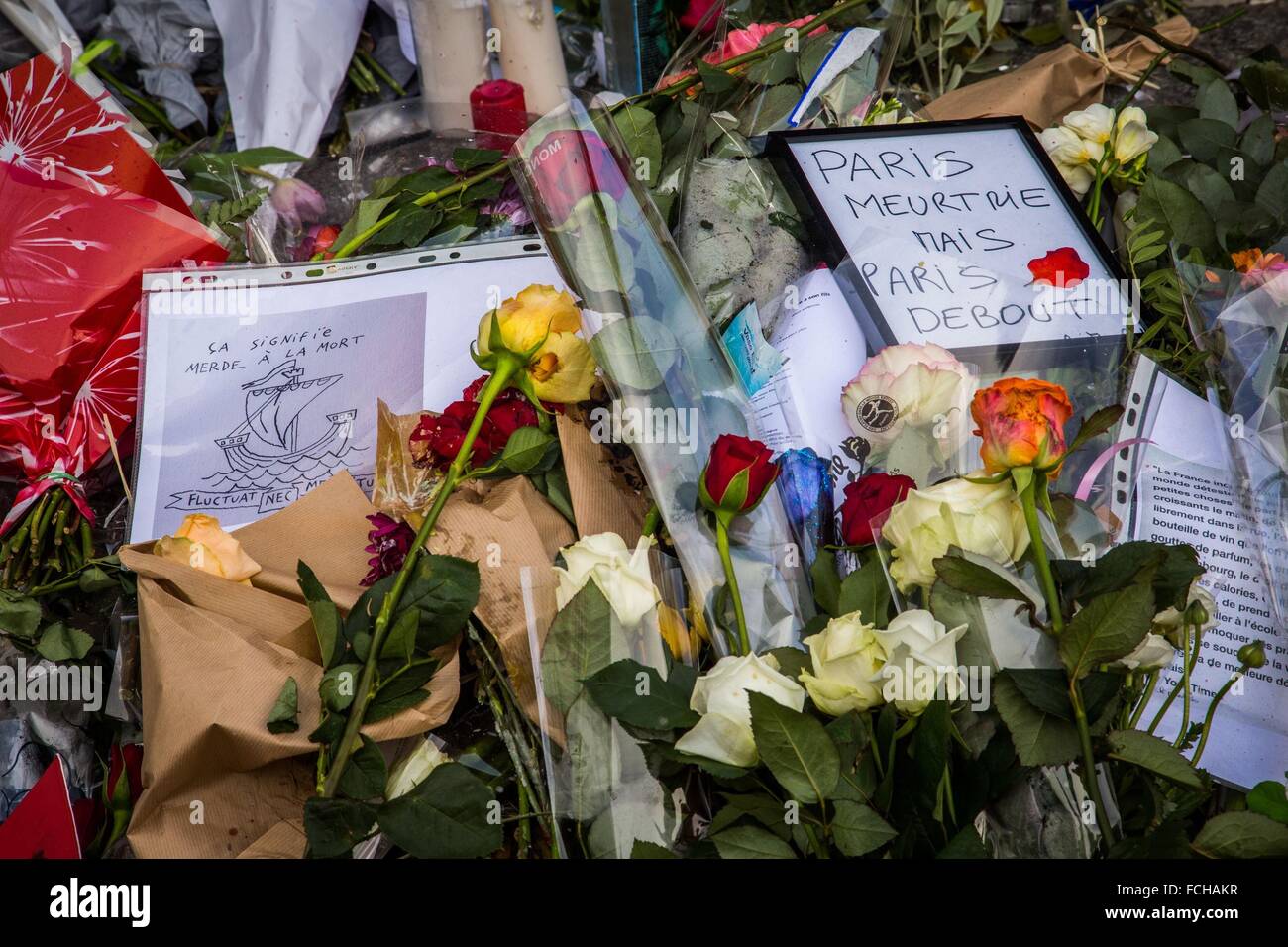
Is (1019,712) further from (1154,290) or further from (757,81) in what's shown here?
(757,81)

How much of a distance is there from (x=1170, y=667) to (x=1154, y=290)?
1.53 feet

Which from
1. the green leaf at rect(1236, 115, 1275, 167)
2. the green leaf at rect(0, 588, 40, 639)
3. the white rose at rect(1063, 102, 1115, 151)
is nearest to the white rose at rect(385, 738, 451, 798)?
the green leaf at rect(0, 588, 40, 639)

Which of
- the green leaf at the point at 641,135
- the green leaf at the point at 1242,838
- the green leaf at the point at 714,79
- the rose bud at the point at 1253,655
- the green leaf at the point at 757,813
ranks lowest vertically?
the green leaf at the point at 1242,838

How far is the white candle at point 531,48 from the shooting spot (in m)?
2.01

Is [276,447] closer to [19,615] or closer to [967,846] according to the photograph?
[19,615]

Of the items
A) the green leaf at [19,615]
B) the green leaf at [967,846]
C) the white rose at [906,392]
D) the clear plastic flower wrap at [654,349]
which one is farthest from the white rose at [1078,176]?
the green leaf at [19,615]

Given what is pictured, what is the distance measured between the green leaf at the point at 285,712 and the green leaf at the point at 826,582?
16.6 inches

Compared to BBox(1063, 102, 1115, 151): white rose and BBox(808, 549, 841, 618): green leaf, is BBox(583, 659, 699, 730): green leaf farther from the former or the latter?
BBox(1063, 102, 1115, 151): white rose

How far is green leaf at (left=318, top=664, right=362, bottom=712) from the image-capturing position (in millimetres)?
783

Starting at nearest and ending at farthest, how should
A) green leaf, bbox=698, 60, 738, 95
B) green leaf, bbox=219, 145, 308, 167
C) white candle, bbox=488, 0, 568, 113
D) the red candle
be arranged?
green leaf, bbox=698, 60, 738, 95
the red candle
green leaf, bbox=219, 145, 308, 167
white candle, bbox=488, 0, 568, 113

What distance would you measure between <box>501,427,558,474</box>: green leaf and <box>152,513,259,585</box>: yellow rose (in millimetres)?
251

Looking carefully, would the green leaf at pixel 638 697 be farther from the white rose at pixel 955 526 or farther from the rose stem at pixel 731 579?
the white rose at pixel 955 526
